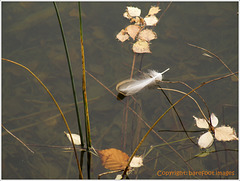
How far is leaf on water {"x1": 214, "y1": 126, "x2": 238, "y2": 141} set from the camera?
4.92ft

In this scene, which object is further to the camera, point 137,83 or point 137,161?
point 137,83

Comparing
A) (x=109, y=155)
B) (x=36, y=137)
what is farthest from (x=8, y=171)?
(x=109, y=155)

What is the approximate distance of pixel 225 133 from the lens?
151cm

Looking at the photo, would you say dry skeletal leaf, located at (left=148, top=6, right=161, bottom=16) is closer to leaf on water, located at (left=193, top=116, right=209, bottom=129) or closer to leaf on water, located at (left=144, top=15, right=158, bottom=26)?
leaf on water, located at (left=144, top=15, right=158, bottom=26)

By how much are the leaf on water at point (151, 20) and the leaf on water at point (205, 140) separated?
0.89m

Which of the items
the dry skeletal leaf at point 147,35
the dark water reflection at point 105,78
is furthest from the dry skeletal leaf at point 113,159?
the dry skeletal leaf at point 147,35

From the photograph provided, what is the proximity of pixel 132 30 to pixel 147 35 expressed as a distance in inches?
4.5

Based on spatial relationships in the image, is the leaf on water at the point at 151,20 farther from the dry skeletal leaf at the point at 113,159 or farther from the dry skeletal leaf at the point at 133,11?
the dry skeletal leaf at the point at 113,159

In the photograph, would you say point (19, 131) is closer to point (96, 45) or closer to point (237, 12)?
point (96, 45)

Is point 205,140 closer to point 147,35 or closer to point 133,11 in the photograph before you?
point 147,35

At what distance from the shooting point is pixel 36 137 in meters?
1.54

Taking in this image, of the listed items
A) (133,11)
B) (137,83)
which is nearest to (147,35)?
(133,11)

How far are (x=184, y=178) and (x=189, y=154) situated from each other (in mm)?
130

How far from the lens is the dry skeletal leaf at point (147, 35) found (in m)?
1.94
